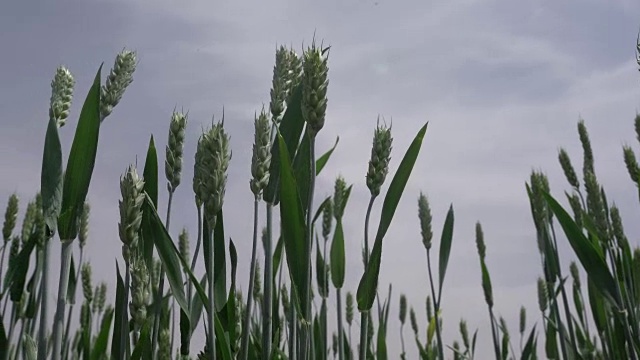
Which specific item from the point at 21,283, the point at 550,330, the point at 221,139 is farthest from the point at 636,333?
the point at 21,283

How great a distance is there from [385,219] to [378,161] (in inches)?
6.9

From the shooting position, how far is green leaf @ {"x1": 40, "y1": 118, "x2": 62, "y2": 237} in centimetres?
128

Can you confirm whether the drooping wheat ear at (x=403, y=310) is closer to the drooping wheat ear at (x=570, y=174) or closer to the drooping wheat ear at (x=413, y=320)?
the drooping wheat ear at (x=413, y=320)

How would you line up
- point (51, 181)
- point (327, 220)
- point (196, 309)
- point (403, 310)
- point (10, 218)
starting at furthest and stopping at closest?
point (403, 310) → point (327, 220) → point (10, 218) → point (196, 309) → point (51, 181)

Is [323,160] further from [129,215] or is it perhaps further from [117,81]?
[129,215]

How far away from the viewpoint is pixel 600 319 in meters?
2.77

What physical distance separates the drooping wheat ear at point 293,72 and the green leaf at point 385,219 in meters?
0.42

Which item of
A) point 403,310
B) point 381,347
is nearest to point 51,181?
point 381,347

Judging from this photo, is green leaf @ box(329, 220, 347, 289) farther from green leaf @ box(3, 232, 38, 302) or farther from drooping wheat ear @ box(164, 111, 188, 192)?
green leaf @ box(3, 232, 38, 302)

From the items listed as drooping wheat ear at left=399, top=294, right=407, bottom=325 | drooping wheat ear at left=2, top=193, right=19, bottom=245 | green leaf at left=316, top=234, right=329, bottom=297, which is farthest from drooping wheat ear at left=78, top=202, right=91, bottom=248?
drooping wheat ear at left=399, top=294, right=407, bottom=325

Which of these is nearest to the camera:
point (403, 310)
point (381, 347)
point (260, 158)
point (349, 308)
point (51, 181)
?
point (51, 181)

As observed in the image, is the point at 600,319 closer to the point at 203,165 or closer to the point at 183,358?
the point at 183,358

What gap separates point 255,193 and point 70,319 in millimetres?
1468

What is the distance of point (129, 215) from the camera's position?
46.7 inches
